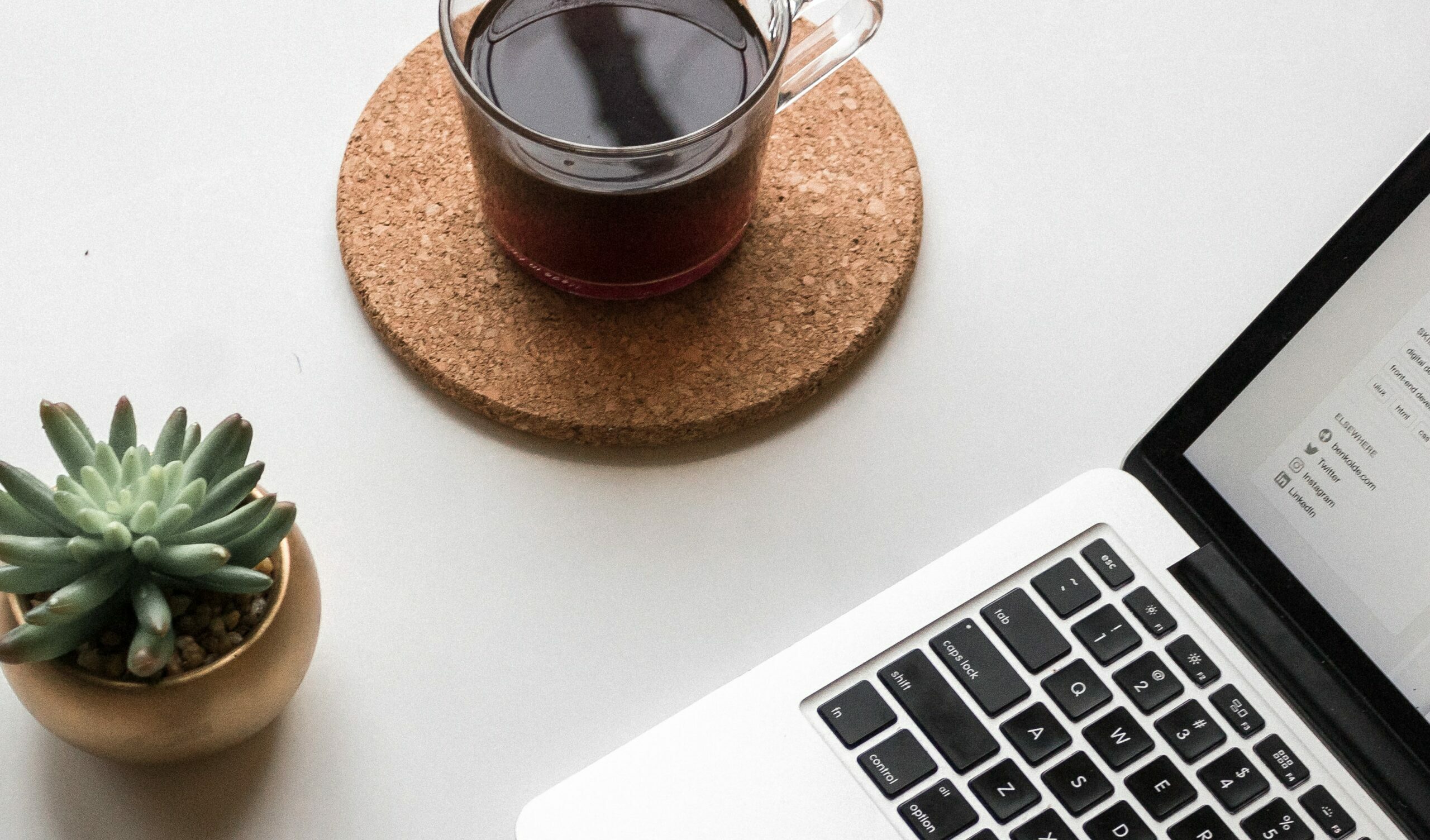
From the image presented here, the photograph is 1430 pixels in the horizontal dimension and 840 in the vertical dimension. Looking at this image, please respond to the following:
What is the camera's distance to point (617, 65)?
651mm

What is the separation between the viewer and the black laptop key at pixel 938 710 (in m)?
0.57

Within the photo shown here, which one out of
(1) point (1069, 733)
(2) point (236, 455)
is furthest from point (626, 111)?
(1) point (1069, 733)

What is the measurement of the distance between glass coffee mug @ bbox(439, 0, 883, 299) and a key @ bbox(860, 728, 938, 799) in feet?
0.87

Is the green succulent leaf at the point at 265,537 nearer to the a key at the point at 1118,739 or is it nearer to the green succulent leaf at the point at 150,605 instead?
the green succulent leaf at the point at 150,605

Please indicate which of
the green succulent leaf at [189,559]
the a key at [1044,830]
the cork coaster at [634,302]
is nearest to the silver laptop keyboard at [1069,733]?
the a key at [1044,830]

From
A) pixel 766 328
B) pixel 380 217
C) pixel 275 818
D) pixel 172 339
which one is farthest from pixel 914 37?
pixel 275 818

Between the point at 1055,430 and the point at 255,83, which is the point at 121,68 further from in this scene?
the point at 1055,430

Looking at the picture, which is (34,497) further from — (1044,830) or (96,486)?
(1044,830)

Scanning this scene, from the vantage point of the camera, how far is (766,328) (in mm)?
697

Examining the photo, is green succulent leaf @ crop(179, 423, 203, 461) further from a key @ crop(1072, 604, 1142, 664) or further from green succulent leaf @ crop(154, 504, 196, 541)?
a key @ crop(1072, 604, 1142, 664)

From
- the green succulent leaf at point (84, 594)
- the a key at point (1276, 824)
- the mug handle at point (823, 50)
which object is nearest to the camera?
the green succulent leaf at point (84, 594)

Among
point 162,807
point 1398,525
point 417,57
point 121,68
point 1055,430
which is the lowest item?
point 1398,525

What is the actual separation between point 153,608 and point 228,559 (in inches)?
1.2

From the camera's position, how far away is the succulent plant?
476mm
